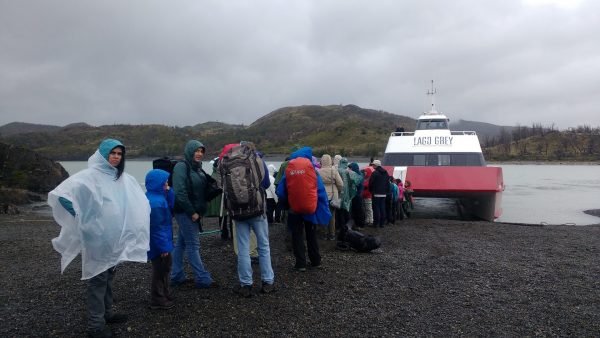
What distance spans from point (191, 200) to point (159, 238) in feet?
1.97

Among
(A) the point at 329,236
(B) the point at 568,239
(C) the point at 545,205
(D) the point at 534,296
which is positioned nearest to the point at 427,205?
(C) the point at 545,205

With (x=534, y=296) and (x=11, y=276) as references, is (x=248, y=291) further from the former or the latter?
(x=11, y=276)

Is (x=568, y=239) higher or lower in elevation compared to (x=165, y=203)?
lower

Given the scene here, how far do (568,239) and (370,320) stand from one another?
6.32 m

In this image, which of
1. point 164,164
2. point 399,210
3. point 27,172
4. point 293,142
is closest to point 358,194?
point 399,210

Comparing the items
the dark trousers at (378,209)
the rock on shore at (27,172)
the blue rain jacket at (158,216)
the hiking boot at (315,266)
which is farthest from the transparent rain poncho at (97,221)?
the rock on shore at (27,172)

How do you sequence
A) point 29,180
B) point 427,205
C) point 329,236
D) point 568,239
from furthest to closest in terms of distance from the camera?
point 29,180 < point 427,205 < point 568,239 < point 329,236

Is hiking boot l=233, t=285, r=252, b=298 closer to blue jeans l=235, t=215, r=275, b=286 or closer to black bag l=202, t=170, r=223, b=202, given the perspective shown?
blue jeans l=235, t=215, r=275, b=286

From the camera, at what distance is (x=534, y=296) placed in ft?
14.8

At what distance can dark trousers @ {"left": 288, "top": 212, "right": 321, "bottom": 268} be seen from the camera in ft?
17.7

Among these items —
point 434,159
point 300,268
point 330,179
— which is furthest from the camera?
point 434,159

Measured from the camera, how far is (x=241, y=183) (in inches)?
170

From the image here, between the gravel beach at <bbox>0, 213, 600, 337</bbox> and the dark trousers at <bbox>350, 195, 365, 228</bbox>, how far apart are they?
1943mm

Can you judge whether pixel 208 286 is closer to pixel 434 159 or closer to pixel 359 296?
pixel 359 296
